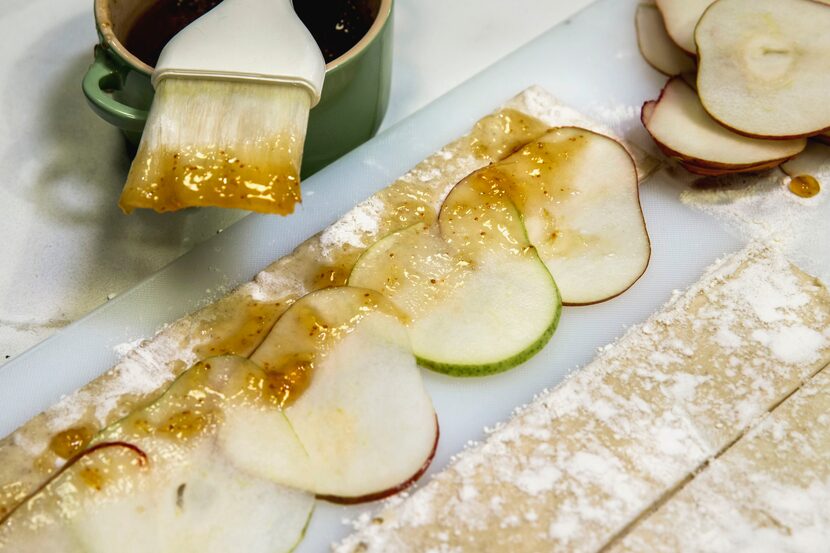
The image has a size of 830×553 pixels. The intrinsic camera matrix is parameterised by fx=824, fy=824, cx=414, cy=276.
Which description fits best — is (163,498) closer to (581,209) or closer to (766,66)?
(581,209)

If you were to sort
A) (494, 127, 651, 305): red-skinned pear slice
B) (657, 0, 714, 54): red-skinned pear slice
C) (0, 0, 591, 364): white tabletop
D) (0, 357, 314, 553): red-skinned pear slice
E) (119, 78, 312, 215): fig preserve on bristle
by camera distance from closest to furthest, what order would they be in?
(0, 357, 314, 553): red-skinned pear slice
(119, 78, 312, 215): fig preserve on bristle
(494, 127, 651, 305): red-skinned pear slice
(0, 0, 591, 364): white tabletop
(657, 0, 714, 54): red-skinned pear slice

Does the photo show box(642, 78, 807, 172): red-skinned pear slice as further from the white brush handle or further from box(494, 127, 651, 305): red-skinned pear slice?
the white brush handle

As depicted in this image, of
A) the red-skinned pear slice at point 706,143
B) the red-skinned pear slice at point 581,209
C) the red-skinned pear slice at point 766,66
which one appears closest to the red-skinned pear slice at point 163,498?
the red-skinned pear slice at point 581,209

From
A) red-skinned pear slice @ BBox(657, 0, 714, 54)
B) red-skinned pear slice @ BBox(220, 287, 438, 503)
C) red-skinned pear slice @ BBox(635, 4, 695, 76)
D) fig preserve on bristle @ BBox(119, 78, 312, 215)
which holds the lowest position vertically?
red-skinned pear slice @ BBox(220, 287, 438, 503)

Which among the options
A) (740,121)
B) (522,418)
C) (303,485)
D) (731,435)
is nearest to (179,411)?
(303,485)

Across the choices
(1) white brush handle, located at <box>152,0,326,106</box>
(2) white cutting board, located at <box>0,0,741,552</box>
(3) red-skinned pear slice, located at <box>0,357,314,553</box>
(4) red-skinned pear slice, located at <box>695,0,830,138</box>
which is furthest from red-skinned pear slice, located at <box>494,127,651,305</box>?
(3) red-skinned pear slice, located at <box>0,357,314,553</box>

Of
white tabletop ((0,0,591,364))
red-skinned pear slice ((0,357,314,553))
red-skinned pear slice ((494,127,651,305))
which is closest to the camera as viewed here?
red-skinned pear slice ((0,357,314,553))

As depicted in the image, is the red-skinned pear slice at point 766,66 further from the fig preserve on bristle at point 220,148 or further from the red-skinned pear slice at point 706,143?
the fig preserve on bristle at point 220,148

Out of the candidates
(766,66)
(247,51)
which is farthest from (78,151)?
(766,66)
